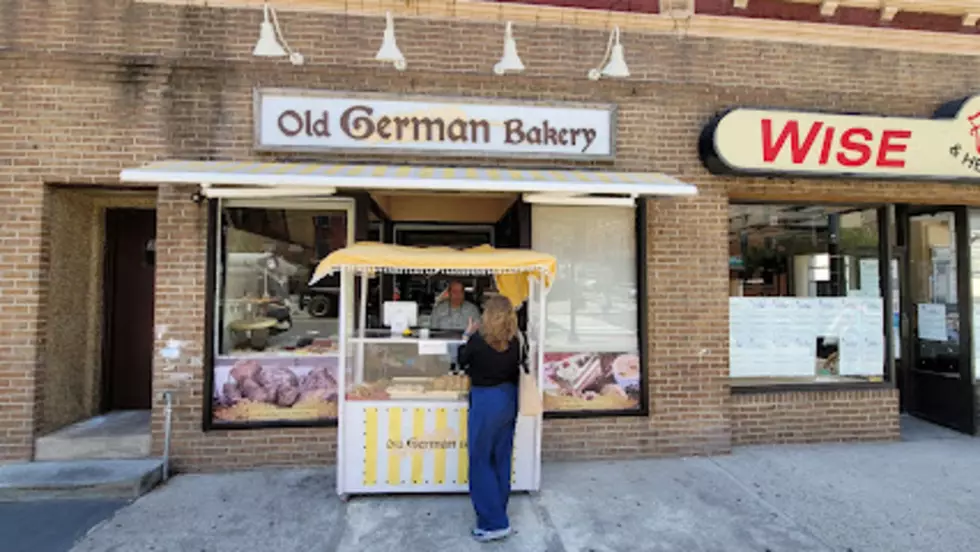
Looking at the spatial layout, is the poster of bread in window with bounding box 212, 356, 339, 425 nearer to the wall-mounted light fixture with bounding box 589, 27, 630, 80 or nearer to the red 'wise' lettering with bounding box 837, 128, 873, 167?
the wall-mounted light fixture with bounding box 589, 27, 630, 80

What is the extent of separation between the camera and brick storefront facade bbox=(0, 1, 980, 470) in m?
5.04

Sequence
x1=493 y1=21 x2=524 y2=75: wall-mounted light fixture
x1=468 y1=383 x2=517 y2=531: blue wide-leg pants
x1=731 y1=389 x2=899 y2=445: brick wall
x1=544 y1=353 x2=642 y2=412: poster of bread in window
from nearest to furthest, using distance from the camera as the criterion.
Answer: x1=468 y1=383 x2=517 y2=531: blue wide-leg pants, x1=493 y1=21 x2=524 y2=75: wall-mounted light fixture, x1=544 y1=353 x2=642 y2=412: poster of bread in window, x1=731 y1=389 x2=899 y2=445: brick wall

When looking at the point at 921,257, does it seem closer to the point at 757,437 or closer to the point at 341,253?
the point at 757,437

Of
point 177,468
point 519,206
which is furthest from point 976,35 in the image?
point 177,468

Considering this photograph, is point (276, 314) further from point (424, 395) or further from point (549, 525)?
point (549, 525)

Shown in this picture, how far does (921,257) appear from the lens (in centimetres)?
692

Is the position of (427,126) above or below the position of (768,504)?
above

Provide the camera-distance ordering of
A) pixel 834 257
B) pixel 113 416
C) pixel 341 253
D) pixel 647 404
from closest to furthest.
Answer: pixel 341 253 < pixel 647 404 < pixel 113 416 < pixel 834 257

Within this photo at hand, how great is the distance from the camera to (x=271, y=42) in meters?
4.76

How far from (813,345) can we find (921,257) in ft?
7.35

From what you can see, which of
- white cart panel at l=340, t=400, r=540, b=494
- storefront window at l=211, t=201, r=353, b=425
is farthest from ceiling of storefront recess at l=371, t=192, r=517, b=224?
white cart panel at l=340, t=400, r=540, b=494

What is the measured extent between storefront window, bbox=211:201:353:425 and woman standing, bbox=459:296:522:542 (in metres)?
2.07

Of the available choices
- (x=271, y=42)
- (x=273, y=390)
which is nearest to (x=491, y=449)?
(x=273, y=390)

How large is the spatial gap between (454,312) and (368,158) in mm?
1839
